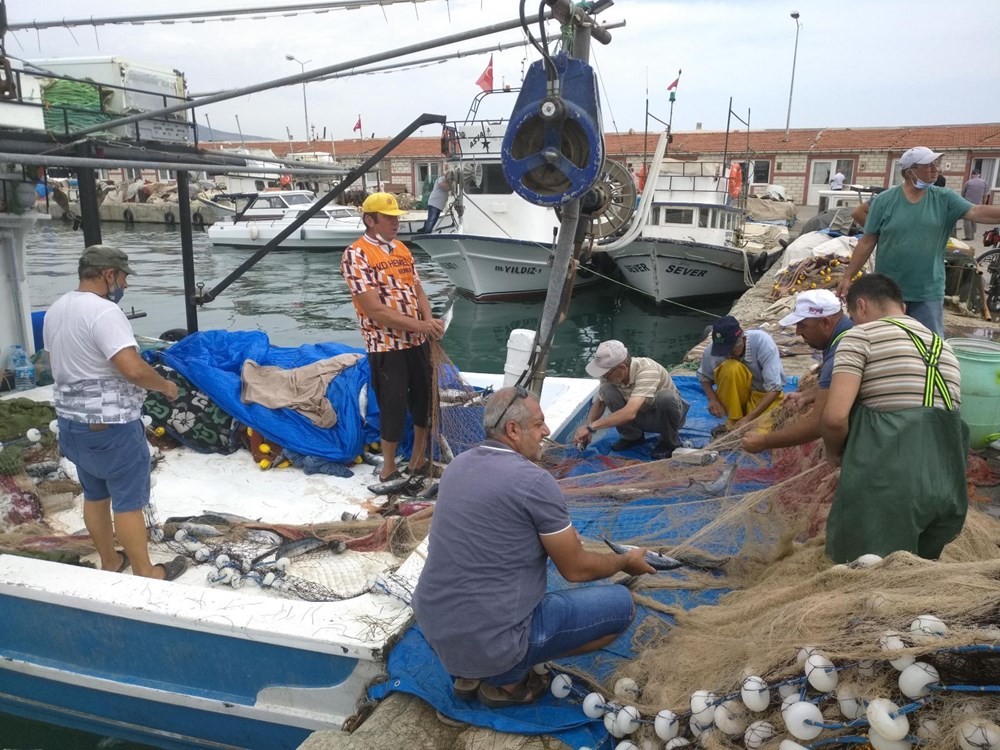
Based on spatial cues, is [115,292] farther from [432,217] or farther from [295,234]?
[295,234]

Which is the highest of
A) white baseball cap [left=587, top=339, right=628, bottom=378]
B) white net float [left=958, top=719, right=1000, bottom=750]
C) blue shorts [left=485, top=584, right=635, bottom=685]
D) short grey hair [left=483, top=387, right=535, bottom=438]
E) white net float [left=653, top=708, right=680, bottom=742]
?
short grey hair [left=483, top=387, right=535, bottom=438]

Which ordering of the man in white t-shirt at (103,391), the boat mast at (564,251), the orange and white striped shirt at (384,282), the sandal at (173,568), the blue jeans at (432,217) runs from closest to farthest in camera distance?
the man in white t-shirt at (103,391) → the sandal at (173,568) → the boat mast at (564,251) → the orange and white striped shirt at (384,282) → the blue jeans at (432,217)

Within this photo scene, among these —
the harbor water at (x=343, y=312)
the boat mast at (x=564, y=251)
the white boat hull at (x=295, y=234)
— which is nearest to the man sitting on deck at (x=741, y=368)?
the boat mast at (x=564, y=251)

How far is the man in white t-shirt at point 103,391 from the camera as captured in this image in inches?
125

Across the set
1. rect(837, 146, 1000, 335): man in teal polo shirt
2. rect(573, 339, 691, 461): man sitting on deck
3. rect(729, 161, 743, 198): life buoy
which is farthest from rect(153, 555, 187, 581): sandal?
rect(729, 161, 743, 198): life buoy

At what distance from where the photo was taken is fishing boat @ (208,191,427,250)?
29.5 m

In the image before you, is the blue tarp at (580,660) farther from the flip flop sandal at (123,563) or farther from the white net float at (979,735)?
the flip flop sandal at (123,563)

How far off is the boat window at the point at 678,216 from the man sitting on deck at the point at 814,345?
16.8 meters

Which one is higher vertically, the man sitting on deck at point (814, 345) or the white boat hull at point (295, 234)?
the man sitting on deck at point (814, 345)

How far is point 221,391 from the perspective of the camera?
16.7 feet

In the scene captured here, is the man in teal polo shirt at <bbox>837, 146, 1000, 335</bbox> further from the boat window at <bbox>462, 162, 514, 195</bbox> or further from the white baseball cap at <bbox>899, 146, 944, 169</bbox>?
the boat window at <bbox>462, 162, 514, 195</bbox>

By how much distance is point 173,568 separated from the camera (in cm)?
368

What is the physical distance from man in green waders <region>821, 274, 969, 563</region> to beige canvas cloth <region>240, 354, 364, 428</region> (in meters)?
3.38

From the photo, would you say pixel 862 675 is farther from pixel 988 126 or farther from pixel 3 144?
pixel 988 126
